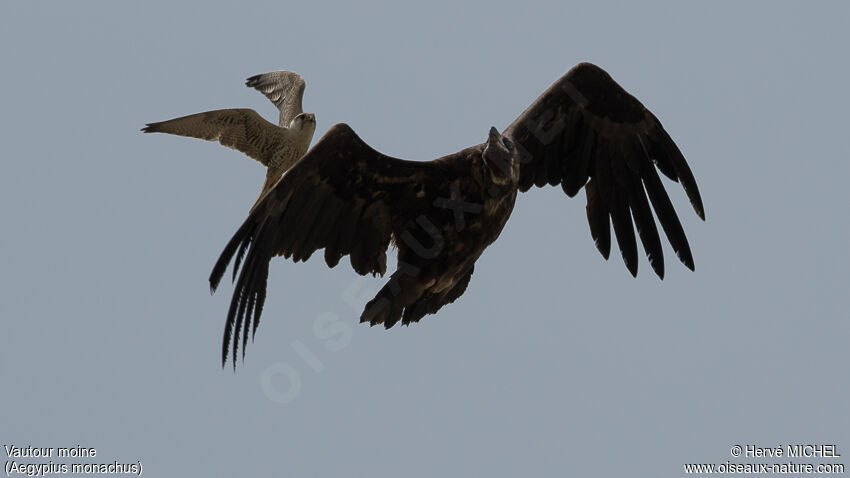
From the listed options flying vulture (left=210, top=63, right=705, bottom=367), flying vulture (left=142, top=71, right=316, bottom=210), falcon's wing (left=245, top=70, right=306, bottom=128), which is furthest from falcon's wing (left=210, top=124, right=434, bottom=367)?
falcon's wing (left=245, top=70, right=306, bottom=128)

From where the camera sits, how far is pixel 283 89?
60.7ft

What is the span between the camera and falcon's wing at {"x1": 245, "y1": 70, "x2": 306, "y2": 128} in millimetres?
18109

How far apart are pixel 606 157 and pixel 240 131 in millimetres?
4389

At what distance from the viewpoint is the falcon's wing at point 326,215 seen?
40.9ft

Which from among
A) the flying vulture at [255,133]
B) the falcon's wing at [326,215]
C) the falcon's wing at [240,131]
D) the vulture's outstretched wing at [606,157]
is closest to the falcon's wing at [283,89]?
the flying vulture at [255,133]

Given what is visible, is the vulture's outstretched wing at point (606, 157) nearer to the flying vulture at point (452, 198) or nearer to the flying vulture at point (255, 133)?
the flying vulture at point (452, 198)

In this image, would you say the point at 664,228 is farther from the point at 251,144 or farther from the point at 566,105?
the point at 251,144

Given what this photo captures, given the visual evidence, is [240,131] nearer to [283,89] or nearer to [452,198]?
[283,89]

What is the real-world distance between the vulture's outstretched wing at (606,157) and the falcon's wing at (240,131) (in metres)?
3.47

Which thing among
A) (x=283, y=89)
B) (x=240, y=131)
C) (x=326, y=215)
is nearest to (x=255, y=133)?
(x=240, y=131)

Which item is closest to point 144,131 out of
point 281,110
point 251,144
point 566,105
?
point 251,144

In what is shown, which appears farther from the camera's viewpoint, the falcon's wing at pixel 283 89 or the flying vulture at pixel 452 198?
the falcon's wing at pixel 283 89

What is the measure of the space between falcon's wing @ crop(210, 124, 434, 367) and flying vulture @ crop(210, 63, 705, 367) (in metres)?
0.01

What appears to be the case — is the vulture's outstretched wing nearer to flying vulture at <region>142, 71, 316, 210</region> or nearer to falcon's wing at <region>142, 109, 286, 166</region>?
flying vulture at <region>142, 71, 316, 210</region>
